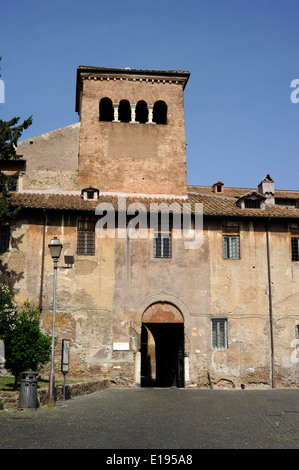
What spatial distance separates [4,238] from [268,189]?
13762 mm

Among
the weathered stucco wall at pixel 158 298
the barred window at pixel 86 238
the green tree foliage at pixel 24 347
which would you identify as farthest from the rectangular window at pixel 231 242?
the green tree foliage at pixel 24 347

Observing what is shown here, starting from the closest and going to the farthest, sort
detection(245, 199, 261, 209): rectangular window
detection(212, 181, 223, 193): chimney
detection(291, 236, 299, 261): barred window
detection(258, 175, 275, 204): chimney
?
1. detection(291, 236, 299, 261): barred window
2. detection(245, 199, 261, 209): rectangular window
3. detection(258, 175, 275, 204): chimney
4. detection(212, 181, 223, 193): chimney

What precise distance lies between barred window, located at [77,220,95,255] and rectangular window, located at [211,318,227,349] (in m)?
6.34

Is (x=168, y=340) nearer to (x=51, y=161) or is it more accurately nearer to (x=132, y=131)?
(x=51, y=161)

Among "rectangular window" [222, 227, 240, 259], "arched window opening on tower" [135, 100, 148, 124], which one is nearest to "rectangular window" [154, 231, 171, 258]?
"rectangular window" [222, 227, 240, 259]

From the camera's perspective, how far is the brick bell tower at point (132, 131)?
26.2 meters

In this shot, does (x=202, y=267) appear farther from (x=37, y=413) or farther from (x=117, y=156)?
(x=37, y=413)

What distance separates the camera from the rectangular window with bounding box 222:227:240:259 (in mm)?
24234

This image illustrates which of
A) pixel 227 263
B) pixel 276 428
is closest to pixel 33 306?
pixel 227 263

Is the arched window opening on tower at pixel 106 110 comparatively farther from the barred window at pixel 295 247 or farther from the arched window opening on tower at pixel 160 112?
the barred window at pixel 295 247

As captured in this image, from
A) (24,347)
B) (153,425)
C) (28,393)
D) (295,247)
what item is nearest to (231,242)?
Result: (295,247)

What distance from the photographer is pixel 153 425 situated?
10789mm

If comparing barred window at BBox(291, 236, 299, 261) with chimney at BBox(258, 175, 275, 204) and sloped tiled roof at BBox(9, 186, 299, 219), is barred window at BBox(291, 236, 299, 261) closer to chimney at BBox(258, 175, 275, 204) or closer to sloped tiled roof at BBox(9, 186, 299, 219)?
sloped tiled roof at BBox(9, 186, 299, 219)
